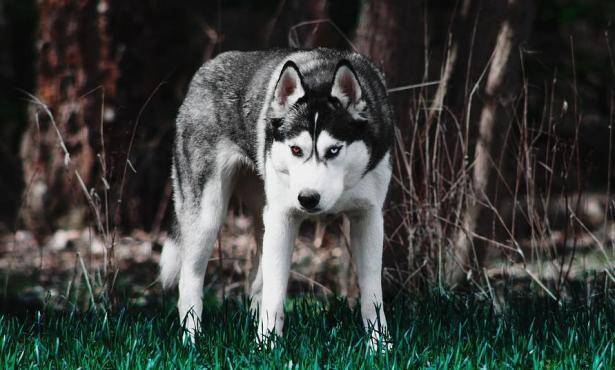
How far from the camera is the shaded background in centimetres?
627

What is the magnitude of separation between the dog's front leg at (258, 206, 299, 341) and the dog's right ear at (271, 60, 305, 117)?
0.58m

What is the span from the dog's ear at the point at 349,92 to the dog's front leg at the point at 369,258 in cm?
60

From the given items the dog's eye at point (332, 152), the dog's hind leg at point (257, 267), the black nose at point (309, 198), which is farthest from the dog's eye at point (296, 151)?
the dog's hind leg at point (257, 267)

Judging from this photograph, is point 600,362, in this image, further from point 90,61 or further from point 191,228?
point 90,61

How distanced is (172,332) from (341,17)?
7.11m

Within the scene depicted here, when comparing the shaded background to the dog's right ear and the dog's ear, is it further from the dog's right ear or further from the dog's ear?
the dog's ear

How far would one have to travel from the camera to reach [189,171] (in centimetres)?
589

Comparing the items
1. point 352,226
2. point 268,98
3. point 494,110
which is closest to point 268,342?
point 352,226

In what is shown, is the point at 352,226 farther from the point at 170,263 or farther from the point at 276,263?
the point at 170,263

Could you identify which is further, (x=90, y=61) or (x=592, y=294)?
(x=90, y=61)

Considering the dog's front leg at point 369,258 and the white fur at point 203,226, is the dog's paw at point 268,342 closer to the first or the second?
the dog's front leg at point 369,258

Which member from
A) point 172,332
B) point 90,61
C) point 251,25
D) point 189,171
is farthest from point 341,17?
point 172,332

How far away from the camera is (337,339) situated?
15.7 feet

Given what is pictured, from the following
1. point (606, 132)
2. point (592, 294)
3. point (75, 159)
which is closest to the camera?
point (592, 294)
